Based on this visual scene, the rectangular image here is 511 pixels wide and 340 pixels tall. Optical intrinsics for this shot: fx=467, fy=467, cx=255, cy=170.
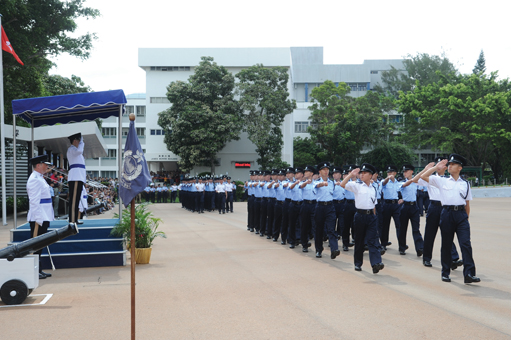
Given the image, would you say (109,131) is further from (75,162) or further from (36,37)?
(75,162)

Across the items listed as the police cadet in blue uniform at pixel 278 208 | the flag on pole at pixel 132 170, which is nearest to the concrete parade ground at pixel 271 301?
the flag on pole at pixel 132 170

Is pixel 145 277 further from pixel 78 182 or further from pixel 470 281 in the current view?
pixel 470 281

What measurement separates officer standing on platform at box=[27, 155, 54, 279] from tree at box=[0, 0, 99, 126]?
1224cm

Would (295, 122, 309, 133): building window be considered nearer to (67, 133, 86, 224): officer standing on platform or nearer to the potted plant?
(67, 133, 86, 224): officer standing on platform

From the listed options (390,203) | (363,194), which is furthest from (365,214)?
(390,203)

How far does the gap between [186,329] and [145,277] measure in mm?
3200

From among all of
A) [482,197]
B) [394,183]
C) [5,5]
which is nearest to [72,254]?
[394,183]

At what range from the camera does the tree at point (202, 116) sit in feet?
127

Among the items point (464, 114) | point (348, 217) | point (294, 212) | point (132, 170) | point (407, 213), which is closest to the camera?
point (132, 170)

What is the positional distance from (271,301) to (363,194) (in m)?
3.06

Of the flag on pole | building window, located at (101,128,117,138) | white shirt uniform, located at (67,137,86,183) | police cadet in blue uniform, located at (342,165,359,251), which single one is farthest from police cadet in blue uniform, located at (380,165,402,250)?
building window, located at (101,128,117,138)

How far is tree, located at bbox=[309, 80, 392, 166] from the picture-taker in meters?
47.8

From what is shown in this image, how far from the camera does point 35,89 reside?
2377 cm

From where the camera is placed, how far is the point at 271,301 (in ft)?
21.6
